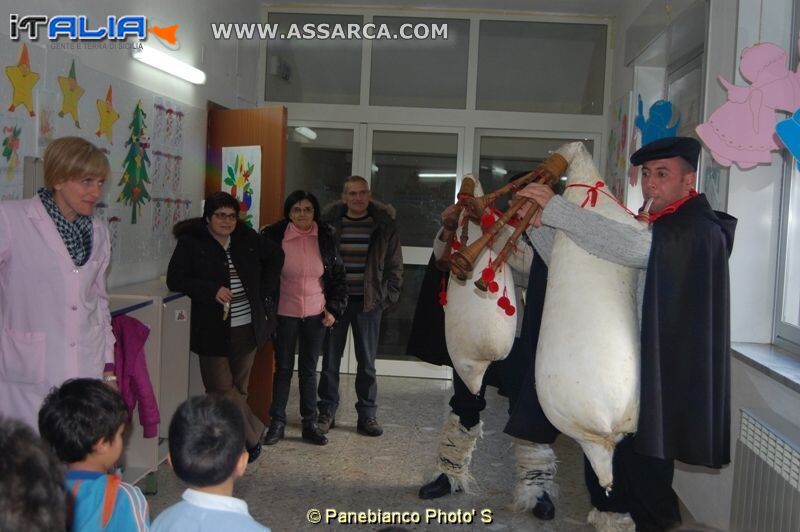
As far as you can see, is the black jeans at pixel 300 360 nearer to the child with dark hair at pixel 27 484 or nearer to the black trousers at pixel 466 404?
the black trousers at pixel 466 404

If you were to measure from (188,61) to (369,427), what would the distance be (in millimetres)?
2272

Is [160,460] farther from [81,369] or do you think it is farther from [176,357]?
[81,369]

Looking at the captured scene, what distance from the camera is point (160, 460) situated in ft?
10.8

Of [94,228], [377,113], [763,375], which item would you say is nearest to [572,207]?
[763,375]

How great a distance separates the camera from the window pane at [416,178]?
5.73 m

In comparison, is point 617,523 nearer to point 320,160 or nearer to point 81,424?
point 81,424

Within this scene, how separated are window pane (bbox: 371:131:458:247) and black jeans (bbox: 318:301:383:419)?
161 centimetres

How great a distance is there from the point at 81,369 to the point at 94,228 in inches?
16.7

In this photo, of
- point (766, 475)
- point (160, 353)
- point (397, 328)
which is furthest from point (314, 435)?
point (766, 475)

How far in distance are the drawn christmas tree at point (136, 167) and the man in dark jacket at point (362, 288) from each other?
99 centimetres

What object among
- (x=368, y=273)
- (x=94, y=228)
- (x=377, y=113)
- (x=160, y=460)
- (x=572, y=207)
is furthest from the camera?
(x=377, y=113)

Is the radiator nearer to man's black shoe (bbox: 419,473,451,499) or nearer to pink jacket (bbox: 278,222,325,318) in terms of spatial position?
man's black shoe (bbox: 419,473,451,499)

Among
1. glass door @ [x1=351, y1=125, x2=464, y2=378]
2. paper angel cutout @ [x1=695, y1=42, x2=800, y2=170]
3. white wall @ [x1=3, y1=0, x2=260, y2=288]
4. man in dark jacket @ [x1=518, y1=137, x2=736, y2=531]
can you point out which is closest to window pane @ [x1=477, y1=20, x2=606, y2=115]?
glass door @ [x1=351, y1=125, x2=464, y2=378]

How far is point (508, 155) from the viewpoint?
18.8 ft
